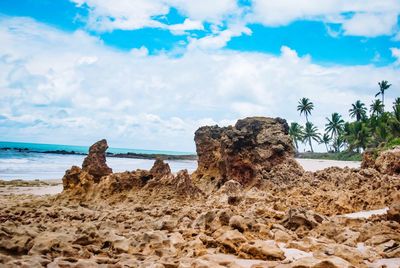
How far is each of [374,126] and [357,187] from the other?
159 feet

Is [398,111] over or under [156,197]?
over

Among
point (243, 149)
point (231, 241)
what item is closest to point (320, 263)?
point (231, 241)

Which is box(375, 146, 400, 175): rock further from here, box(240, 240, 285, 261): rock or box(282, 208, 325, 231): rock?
box(240, 240, 285, 261): rock

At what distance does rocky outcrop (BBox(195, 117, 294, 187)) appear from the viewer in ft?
56.6

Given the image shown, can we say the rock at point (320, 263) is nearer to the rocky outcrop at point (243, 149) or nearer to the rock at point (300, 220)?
the rock at point (300, 220)

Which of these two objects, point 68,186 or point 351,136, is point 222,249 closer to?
point 68,186

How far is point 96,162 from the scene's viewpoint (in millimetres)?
18094

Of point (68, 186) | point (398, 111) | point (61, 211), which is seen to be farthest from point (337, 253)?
point (398, 111)

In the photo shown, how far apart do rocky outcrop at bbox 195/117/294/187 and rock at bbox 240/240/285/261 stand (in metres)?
10.3

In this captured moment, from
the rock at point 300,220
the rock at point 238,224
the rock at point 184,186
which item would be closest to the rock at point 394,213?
the rock at point 300,220

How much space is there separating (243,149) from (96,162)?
Result: 252 inches

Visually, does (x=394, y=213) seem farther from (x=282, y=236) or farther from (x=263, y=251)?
(x=263, y=251)

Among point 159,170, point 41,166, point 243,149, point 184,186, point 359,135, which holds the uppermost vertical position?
point 359,135

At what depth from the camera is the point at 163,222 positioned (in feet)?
28.3
